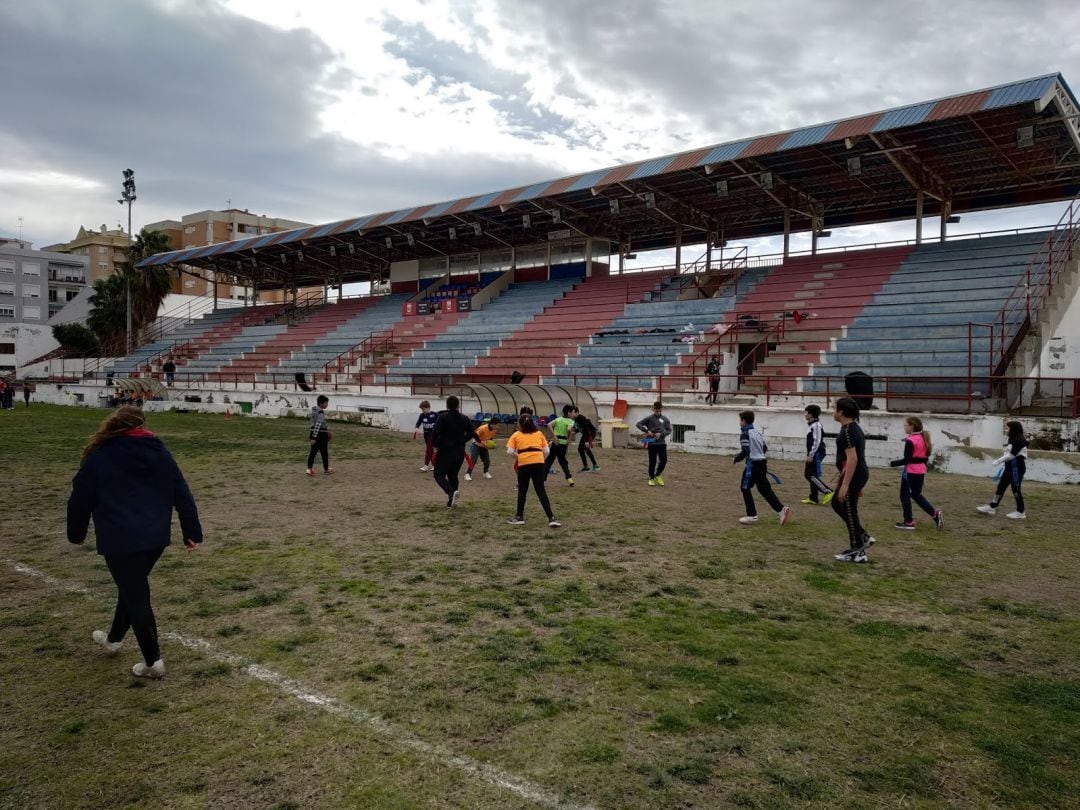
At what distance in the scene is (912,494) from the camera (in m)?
10.2

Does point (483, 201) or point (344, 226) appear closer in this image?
point (483, 201)

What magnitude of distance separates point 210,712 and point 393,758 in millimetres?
1401

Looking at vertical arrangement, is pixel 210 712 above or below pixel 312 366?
below

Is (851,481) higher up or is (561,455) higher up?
(851,481)

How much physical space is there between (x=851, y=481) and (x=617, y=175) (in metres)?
24.8

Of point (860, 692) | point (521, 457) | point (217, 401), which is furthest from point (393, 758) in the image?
point (217, 401)

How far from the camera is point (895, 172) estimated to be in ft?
88.8

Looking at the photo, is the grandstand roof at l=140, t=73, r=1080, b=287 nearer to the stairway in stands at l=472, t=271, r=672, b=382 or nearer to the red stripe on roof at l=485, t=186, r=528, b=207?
the red stripe on roof at l=485, t=186, r=528, b=207

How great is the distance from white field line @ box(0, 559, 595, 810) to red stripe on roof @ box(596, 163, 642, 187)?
27665 millimetres

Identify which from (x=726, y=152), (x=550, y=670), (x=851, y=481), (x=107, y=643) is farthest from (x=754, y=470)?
(x=726, y=152)

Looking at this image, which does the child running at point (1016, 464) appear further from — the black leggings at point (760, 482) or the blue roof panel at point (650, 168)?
the blue roof panel at point (650, 168)

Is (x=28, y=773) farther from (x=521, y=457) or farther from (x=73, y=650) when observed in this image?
(x=521, y=457)

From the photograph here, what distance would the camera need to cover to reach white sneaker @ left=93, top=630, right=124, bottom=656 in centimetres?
531

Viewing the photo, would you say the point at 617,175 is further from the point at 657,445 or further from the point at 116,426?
the point at 116,426
